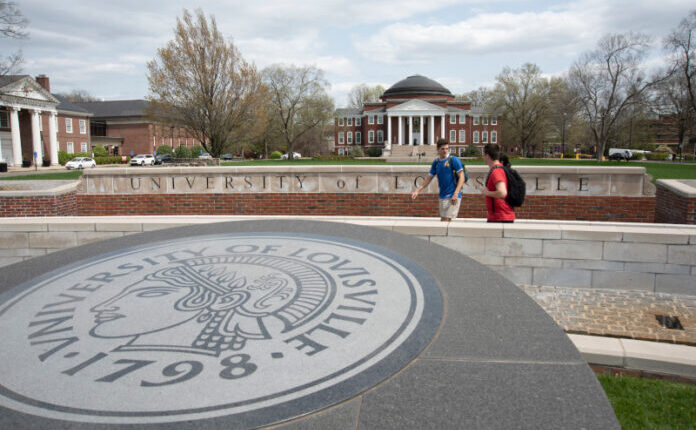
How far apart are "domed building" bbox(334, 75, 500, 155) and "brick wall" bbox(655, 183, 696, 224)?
225 ft

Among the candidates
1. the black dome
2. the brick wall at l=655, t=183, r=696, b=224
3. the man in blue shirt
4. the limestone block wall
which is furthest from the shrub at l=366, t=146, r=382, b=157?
the limestone block wall

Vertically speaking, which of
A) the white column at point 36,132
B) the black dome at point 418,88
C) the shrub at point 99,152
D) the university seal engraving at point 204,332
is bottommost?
the university seal engraving at point 204,332

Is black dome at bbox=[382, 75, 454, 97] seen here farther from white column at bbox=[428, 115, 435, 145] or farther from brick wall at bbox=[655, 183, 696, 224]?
brick wall at bbox=[655, 183, 696, 224]

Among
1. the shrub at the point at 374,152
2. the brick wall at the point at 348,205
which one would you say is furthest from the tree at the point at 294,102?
the brick wall at the point at 348,205

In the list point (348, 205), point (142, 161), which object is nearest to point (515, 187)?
point (348, 205)

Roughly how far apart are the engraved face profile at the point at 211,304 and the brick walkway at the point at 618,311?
3292 millimetres

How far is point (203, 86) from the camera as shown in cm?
2492

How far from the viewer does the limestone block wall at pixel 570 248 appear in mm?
5457

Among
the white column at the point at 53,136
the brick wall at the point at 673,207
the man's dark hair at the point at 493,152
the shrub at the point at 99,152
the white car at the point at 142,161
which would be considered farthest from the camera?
the shrub at the point at 99,152

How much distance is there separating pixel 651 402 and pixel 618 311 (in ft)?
6.78

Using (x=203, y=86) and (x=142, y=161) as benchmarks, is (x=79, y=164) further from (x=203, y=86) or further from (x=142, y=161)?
(x=203, y=86)

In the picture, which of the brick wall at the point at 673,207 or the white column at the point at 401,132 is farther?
the white column at the point at 401,132

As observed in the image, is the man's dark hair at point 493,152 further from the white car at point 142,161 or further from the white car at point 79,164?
the white car at point 142,161

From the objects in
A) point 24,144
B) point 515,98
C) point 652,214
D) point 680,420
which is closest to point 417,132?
point 515,98
